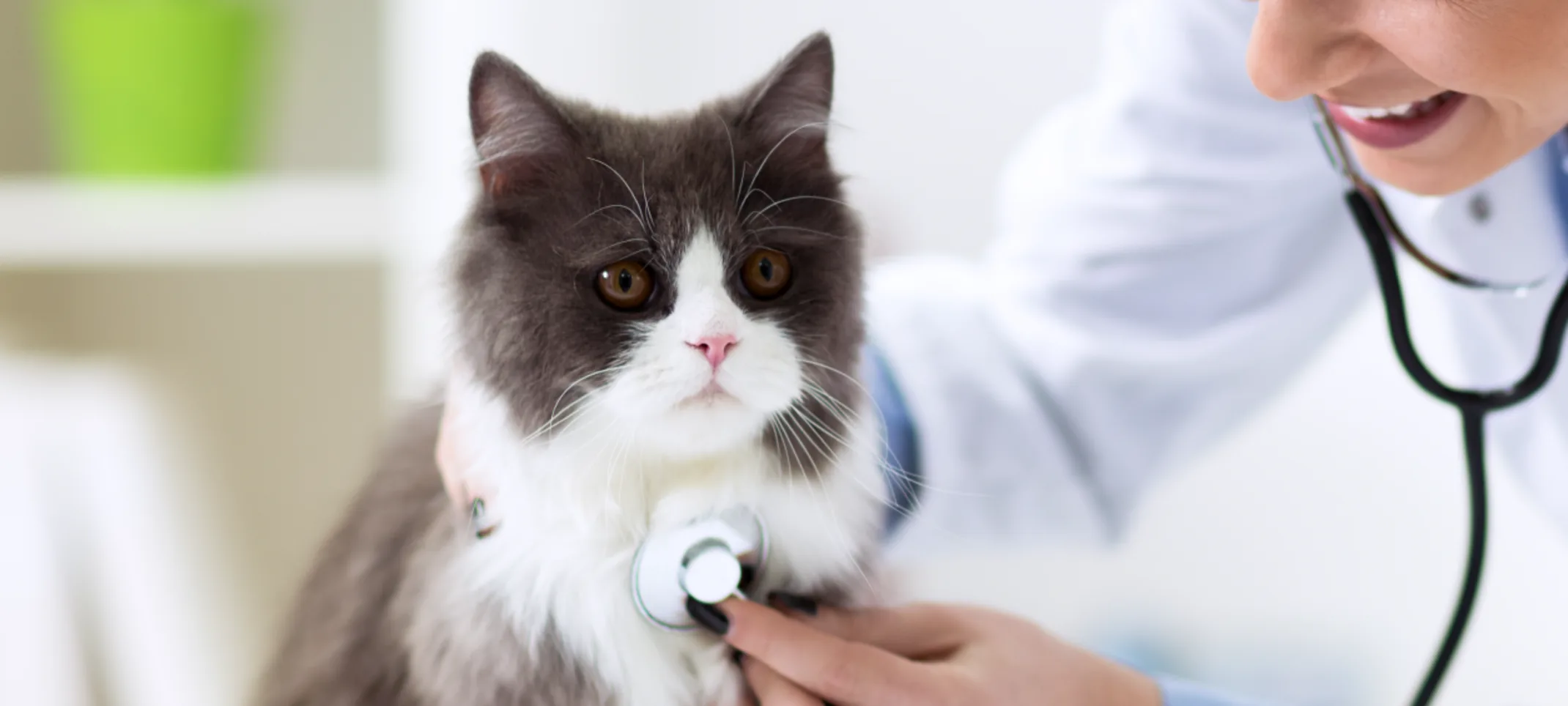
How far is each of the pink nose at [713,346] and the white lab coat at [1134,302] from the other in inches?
20.0

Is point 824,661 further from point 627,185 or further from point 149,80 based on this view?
point 149,80

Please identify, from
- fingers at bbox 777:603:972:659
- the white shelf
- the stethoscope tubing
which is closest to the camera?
fingers at bbox 777:603:972:659

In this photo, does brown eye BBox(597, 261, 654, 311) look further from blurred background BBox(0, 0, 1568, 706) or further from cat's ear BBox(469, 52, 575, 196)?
blurred background BBox(0, 0, 1568, 706)

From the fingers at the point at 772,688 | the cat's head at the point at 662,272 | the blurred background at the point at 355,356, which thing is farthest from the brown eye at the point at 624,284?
the blurred background at the point at 355,356

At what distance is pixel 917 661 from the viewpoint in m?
0.74

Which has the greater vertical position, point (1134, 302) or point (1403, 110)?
point (1403, 110)

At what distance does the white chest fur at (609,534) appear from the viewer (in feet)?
2.23

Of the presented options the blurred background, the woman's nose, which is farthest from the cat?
the blurred background

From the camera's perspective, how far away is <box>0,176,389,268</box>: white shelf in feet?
4.64

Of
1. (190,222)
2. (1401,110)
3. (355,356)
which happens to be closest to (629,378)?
(1401,110)

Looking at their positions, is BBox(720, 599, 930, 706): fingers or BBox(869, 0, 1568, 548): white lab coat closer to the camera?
BBox(720, 599, 930, 706): fingers

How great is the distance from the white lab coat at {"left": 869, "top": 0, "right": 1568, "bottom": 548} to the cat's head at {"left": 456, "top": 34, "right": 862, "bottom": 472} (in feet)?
1.41

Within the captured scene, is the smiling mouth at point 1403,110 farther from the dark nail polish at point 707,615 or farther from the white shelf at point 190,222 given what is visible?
the white shelf at point 190,222

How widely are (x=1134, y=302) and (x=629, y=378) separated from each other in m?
0.72
